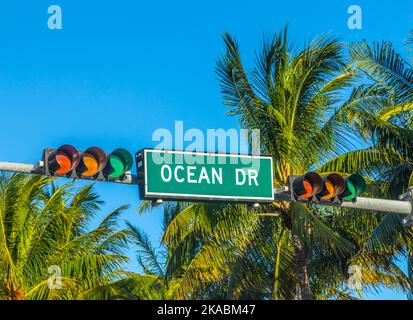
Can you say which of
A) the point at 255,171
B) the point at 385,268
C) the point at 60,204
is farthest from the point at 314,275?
the point at 255,171

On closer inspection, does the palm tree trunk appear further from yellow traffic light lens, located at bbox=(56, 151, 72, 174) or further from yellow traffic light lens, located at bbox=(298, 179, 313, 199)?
yellow traffic light lens, located at bbox=(56, 151, 72, 174)

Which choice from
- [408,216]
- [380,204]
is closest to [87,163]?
[380,204]

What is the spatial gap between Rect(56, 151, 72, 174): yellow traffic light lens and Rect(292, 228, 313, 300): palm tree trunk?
11.3 m

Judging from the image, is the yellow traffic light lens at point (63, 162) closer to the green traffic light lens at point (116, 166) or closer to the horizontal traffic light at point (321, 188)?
the green traffic light lens at point (116, 166)

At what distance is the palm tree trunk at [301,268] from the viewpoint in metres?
26.0

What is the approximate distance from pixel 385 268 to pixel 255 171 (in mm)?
11776

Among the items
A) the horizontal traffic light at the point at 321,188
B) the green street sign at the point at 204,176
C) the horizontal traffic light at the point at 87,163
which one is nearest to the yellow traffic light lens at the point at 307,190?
the horizontal traffic light at the point at 321,188

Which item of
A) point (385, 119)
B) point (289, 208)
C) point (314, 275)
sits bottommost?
point (314, 275)

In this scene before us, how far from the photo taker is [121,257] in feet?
102

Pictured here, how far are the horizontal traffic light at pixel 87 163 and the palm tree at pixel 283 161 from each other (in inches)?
379

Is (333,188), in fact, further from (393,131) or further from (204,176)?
(393,131)
